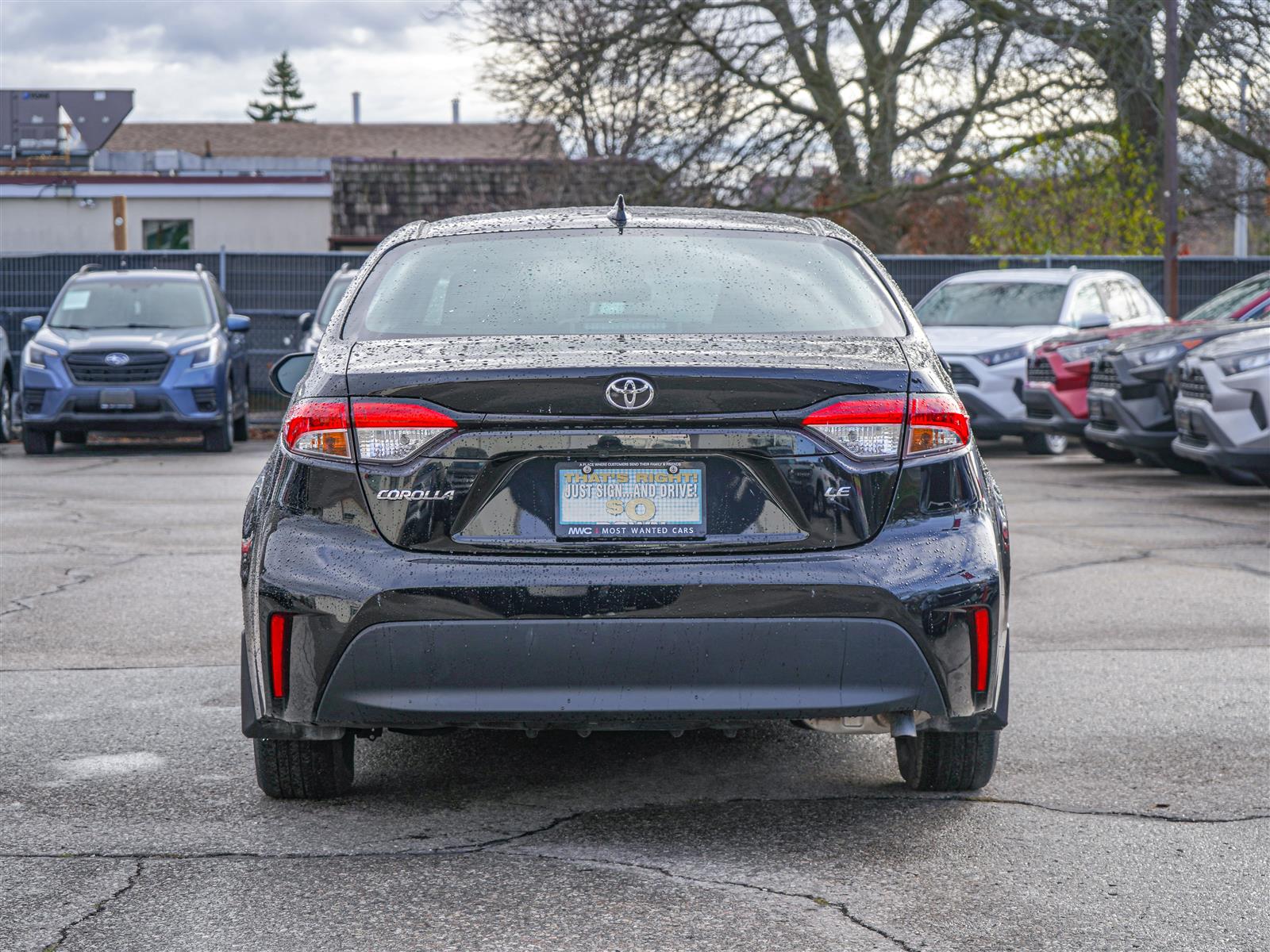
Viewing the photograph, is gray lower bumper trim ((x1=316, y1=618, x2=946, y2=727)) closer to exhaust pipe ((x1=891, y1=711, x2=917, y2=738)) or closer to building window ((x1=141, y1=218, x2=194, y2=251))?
exhaust pipe ((x1=891, y1=711, x2=917, y2=738))

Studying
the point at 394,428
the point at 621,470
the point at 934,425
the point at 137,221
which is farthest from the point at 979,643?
the point at 137,221

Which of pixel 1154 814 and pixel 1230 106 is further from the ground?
pixel 1230 106

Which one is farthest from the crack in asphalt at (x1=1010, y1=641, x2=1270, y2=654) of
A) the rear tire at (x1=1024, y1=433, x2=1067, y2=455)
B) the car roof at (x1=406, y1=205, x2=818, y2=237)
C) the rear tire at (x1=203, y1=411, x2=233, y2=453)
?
the rear tire at (x1=203, y1=411, x2=233, y2=453)

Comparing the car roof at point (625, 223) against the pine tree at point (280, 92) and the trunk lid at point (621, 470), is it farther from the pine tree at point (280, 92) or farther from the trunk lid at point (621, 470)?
the pine tree at point (280, 92)

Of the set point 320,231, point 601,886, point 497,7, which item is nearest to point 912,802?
point 601,886

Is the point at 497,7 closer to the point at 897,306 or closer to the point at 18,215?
the point at 18,215

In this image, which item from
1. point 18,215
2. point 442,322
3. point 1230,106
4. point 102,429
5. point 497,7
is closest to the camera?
point 442,322

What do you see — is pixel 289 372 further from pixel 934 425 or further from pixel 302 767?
pixel 934 425

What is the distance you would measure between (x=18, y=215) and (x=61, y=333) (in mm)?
21038

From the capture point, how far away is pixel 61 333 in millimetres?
17172

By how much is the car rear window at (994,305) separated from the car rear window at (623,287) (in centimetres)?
1317

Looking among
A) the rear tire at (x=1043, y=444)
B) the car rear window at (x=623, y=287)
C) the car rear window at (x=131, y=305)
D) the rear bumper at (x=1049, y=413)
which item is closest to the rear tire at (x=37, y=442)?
the car rear window at (x=131, y=305)

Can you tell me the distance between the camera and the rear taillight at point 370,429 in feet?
13.2

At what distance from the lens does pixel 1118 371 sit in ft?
44.8
